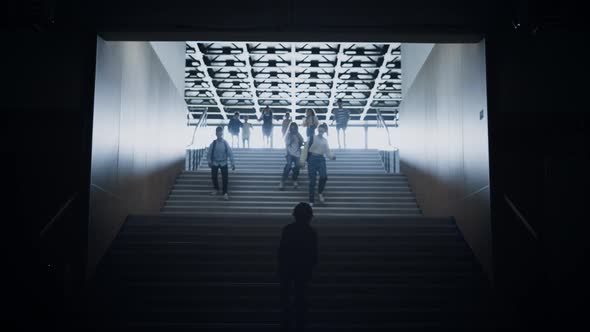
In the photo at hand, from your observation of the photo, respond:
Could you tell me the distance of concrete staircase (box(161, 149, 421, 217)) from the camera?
1339cm

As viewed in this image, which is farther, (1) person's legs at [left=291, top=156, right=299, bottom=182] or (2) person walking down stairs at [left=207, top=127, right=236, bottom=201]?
(1) person's legs at [left=291, top=156, right=299, bottom=182]

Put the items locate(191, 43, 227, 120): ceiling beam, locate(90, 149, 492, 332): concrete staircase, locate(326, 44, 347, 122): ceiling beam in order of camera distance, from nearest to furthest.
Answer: locate(90, 149, 492, 332): concrete staircase
locate(191, 43, 227, 120): ceiling beam
locate(326, 44, 347, 122): ceiling beam

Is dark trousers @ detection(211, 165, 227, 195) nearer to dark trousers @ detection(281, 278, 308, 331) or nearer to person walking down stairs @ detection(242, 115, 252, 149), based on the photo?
dark trousers @ detection(281, 278, 308, 331)

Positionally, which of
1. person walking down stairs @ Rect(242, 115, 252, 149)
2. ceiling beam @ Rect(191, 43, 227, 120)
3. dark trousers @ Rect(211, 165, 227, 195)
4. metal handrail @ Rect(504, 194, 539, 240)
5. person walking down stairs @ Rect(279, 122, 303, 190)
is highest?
ceiling beam @ Rect(191, 43, 227, 120)

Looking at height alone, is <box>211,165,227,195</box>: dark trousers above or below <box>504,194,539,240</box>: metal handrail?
above

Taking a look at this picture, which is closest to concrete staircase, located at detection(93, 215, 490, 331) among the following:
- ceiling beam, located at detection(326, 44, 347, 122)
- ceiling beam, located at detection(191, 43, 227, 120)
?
ceiling beam, located at detection(191, 43, 227, 120)

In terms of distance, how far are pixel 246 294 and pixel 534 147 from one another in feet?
14.0

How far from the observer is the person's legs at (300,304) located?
7117mm

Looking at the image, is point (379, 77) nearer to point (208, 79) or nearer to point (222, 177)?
point (208, 79)

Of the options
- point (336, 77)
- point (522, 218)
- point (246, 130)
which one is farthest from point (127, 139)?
point (336, 77)

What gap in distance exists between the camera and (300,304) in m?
7.13

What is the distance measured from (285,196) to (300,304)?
720 cm

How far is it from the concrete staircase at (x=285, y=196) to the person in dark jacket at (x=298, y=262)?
5733mm

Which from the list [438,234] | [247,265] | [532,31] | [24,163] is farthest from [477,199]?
[24,163]
